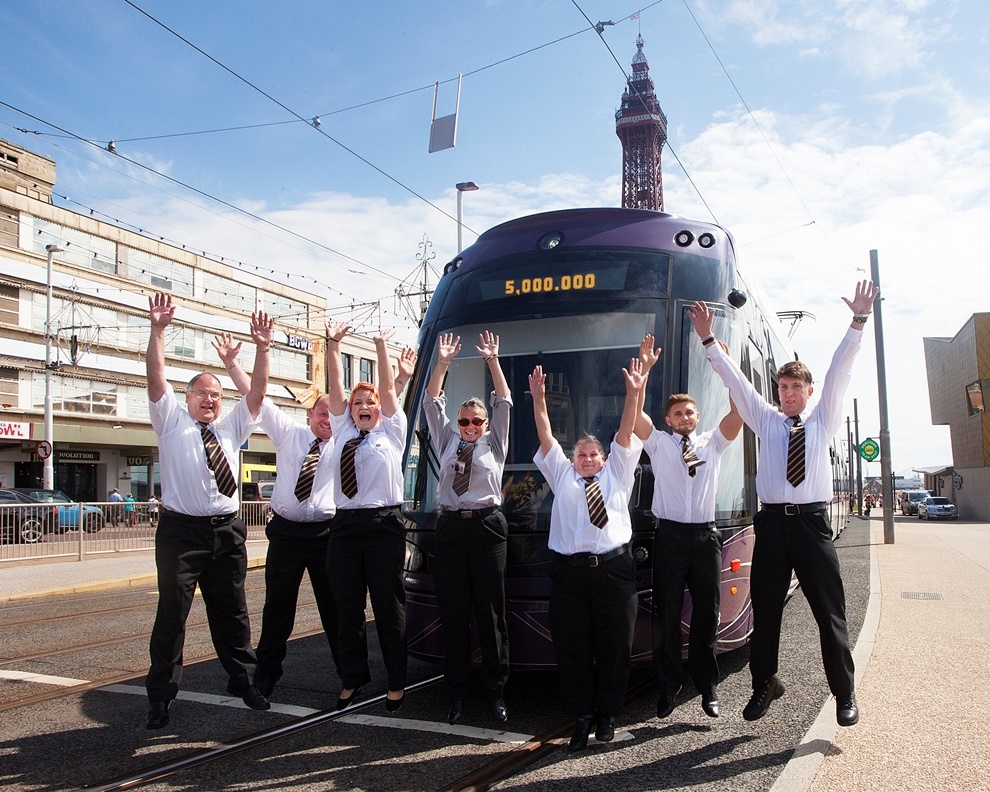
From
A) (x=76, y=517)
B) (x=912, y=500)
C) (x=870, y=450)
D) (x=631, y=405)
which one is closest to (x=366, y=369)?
(x=870, y=450)

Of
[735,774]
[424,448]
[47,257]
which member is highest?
[47,257]

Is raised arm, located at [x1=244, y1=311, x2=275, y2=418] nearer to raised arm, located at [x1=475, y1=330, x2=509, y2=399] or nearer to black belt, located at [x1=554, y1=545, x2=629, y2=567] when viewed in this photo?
raised arm, located at [x1=475, y1=330, x2=509, y2=399]

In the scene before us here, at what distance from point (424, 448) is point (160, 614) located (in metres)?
1.85

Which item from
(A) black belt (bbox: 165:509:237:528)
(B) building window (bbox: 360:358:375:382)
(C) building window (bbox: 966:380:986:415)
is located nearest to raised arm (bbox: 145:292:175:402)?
(A) black belt (bbox: 165:509:237:528)

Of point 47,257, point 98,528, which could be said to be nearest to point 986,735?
point 98,528

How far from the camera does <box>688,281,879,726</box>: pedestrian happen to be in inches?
178

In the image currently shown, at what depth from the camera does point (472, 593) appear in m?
4.95

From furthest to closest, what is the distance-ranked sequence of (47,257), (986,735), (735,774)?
(47,257) → (986,735) → (735,774)

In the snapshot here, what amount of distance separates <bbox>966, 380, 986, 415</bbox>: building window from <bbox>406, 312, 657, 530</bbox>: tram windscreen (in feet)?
193

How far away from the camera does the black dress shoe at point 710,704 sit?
4.87m

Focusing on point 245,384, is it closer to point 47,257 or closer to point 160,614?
point 160,614

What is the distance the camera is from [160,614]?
4898 mm

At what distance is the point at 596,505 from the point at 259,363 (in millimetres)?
2184

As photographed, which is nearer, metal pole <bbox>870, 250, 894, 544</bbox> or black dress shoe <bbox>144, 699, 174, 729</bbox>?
black dress shoe <bbox>144, 699, 174, 729</bbox>
